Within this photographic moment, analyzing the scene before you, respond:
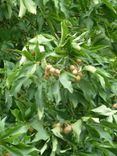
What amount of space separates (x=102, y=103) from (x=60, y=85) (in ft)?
1.26

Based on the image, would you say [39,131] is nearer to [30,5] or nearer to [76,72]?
[76,72]

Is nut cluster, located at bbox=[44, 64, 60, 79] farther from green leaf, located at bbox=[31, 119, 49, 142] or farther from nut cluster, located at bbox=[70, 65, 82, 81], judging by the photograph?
green leaf, located at bbox=[31, 119, 49, 142]

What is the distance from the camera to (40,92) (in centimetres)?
238

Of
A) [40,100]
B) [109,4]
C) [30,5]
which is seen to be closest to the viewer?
[40,100]

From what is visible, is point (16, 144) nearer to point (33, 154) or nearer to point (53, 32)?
point (33, 154)

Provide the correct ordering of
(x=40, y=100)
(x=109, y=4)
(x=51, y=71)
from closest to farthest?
1. (x=51, y=71)
2. (x=40, y=100)
3. (x=109, y=4)

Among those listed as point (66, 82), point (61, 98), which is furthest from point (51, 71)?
point (61, 98)

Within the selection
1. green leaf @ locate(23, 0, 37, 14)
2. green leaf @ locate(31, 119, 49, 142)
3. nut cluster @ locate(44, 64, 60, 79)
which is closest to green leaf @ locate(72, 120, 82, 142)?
green leaf @ locate(31, 119, 49, 142)

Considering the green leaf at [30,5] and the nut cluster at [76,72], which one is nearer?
the nut cluster at [76,72]

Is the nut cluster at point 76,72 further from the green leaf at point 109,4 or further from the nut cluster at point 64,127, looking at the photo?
the green leaf at point 109,4

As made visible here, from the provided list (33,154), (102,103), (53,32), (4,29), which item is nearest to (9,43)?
(4,29)

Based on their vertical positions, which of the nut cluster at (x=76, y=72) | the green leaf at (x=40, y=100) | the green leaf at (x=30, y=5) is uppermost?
the green leaf at (x=30, y=5)

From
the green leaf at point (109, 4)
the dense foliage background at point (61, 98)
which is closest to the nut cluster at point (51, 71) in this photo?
the dense foliage background at point (61, 98)

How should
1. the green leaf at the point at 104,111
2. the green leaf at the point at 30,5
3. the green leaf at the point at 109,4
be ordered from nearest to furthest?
the green leaf at the point at 104,111, the green leaf at the point at 30,5, the green leaf at the point at 109,4
